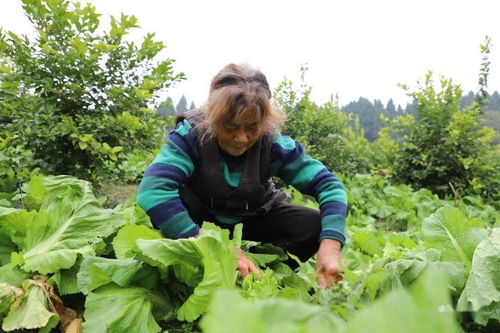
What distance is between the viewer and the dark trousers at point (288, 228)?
8.43ft

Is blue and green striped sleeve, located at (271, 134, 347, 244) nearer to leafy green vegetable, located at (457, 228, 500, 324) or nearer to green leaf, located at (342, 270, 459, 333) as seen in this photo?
leafy green vegetable, located at (457, 228, 500, 324)

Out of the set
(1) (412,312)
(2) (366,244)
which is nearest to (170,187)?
(2) (366,244)

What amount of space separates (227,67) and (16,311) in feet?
5.00

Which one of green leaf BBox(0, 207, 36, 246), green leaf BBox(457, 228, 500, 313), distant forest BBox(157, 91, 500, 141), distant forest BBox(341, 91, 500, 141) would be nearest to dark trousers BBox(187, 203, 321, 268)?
green leaf BBox(0, 207, 36, 246)

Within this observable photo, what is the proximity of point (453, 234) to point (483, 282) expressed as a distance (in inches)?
14.6

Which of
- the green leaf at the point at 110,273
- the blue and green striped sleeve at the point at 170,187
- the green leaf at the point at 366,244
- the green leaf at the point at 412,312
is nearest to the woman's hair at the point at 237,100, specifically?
the blue and green striped sleeve at the point at 170,187

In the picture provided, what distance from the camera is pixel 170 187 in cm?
220

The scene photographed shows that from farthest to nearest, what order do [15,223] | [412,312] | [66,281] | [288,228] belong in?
[288,228] → [15,223] → [66,281] → [412,312]

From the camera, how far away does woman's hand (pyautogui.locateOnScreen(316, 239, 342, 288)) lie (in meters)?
1.93

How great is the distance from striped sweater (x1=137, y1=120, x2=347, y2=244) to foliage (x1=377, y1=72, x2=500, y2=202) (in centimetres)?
564

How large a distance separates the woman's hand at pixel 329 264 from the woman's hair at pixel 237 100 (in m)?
0.69

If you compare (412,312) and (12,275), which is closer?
(412,312)

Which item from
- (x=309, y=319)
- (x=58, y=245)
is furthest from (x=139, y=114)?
(x=309, y=319)

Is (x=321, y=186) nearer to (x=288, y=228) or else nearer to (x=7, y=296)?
(x=288, y=228)
